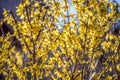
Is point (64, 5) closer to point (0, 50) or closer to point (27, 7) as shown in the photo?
point (27, 7)

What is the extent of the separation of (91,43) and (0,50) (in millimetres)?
2148

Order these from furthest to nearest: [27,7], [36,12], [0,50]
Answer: [0,50] < [36,12] < [27,7]

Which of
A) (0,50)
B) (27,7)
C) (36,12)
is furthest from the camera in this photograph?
(0,50)

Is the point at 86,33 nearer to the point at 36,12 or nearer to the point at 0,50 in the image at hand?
the point at 36,12

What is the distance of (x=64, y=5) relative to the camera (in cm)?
707

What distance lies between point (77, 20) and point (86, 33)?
2.02 ft

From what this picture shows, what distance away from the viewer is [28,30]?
6.83 m

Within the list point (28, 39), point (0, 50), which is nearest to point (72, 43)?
point (28, 39)

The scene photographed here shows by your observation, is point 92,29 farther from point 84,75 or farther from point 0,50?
point 0,50

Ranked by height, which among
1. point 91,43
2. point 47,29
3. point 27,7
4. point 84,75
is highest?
point 27,7

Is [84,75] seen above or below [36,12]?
below

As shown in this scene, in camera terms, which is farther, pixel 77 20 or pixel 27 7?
pixel 77 20

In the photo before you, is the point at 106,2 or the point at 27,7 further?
the point at 106,2

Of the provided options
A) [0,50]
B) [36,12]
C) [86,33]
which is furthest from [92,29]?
[0,50]
